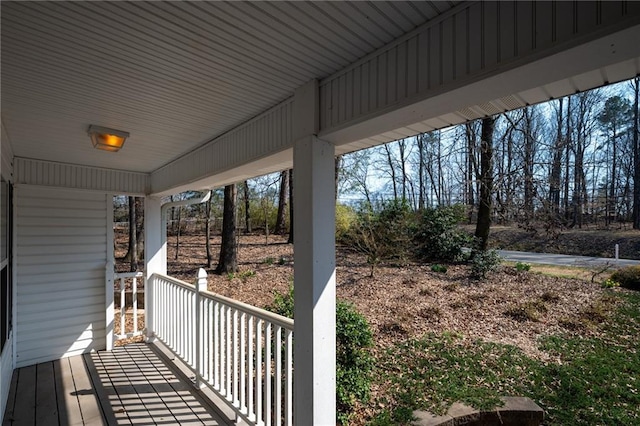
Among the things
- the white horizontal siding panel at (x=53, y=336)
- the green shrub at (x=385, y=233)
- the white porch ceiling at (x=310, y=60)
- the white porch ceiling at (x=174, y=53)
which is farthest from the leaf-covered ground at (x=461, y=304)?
the white porch ceiling at (x=174, y=53)

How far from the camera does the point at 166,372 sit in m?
3.75

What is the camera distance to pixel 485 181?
7082mm

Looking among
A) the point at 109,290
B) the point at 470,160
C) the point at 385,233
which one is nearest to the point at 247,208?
the point at 385,233

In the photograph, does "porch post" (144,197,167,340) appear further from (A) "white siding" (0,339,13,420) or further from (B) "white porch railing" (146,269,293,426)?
(A) "white siding" (0,339,13,420)

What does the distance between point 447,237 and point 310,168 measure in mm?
7450

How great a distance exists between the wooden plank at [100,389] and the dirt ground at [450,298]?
2951 millimetres

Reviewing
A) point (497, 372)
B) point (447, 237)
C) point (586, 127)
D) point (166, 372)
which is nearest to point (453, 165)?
point (586, 127)

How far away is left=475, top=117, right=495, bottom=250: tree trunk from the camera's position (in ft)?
23.4

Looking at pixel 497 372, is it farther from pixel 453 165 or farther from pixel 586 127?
pixel 453 165

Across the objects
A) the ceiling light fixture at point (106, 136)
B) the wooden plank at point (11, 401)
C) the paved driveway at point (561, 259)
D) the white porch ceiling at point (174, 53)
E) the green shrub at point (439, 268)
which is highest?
the white porch ceiling at point (174, 53)

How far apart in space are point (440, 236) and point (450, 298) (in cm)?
245

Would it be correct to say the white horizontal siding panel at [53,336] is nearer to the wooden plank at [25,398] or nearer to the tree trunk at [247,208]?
the wooden plank at [25,398]

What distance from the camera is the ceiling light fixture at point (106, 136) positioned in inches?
104

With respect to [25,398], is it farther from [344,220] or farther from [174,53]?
[344,220]
